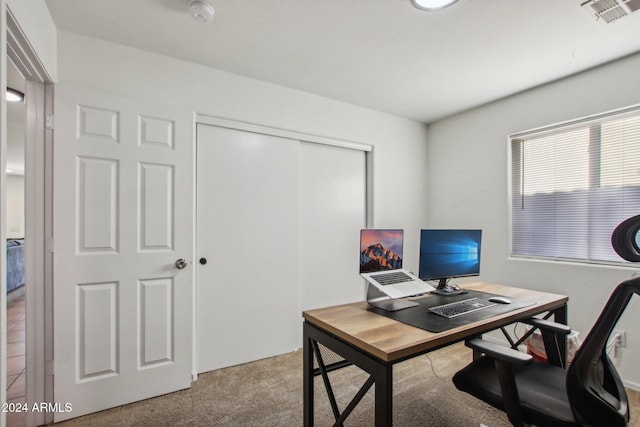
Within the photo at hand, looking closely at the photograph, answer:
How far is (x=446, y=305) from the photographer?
5.93 feet

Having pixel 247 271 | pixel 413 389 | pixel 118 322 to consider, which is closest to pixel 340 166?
pixel 247 271

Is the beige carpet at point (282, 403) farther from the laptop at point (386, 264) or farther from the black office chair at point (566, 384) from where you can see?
the laptop at point (386, 264)

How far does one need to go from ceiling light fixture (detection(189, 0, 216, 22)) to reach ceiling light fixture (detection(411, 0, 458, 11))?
1.14 metres

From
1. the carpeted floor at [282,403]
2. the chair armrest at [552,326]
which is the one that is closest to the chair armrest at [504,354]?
the chair armrest at [552,326]

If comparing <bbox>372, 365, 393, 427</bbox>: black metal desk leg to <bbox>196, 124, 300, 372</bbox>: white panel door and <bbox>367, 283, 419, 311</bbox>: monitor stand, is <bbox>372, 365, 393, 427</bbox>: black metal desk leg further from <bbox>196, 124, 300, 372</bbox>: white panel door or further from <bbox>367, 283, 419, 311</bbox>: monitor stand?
<bbox>196, 124, 300, 372</bbox>: white panel door

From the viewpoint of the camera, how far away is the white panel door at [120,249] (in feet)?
6.25

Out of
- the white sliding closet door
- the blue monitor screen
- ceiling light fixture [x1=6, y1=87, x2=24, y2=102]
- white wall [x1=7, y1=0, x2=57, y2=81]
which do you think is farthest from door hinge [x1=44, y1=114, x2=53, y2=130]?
the blue monitor screen

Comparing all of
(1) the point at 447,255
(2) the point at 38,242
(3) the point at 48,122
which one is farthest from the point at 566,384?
(3) the point at 48,122

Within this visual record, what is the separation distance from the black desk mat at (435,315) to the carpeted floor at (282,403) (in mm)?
714

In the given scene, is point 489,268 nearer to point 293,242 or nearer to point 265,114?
point 293,242

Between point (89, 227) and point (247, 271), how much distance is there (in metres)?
1.18

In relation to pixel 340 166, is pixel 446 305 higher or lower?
lower

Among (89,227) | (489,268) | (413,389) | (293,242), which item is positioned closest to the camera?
(89,227)

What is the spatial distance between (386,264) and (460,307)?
479mm
